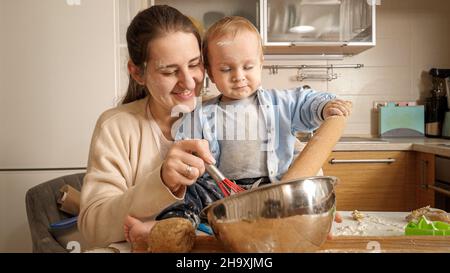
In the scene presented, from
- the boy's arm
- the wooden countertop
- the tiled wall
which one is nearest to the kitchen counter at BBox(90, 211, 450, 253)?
the wooden countertop

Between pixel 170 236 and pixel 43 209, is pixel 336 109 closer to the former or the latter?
pixel 170 236

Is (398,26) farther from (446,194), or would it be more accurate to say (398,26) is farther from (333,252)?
(333,252)

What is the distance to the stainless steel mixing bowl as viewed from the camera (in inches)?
9.8

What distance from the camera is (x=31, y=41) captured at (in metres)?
0.37

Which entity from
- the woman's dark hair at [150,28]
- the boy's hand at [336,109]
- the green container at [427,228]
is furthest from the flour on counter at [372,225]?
the woman's dark hair at [150,28]

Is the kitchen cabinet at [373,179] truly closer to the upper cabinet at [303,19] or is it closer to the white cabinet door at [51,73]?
the upper cabinet at [303,19]

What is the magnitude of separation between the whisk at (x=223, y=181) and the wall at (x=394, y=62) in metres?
0.26

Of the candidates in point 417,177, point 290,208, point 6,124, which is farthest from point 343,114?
point 6,124

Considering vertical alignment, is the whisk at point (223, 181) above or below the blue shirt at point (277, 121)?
below

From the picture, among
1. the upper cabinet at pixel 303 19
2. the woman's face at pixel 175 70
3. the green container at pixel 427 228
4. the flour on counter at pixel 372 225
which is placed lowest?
the flour on counter at pixel 372 225

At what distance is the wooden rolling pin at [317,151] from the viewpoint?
0.94ft
